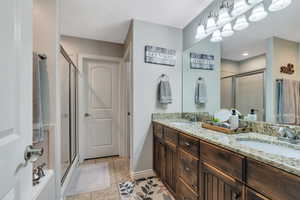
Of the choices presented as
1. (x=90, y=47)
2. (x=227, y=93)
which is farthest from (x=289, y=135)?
(x=90, y=47)

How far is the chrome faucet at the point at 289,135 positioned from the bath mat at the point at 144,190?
129 cm

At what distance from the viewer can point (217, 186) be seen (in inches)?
38.3

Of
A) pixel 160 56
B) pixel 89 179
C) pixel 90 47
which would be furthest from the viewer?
pixel 90 47

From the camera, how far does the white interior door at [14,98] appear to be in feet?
1.55

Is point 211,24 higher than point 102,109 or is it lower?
higher

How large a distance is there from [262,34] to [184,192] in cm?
172

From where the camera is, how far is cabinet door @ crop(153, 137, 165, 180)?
1.83m

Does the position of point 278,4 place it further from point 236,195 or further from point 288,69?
point 236,195

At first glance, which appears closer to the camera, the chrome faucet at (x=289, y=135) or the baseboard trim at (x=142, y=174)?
the chrome faucet at (x=289, y=135)

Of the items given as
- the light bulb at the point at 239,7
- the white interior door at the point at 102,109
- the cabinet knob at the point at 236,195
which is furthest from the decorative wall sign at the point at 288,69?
the white interior door at the point at 102,109

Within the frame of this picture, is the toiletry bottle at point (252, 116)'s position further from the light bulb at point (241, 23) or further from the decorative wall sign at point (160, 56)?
the decorative wall sign at point (160, 56)

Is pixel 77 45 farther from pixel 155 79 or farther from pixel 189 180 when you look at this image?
pixel 189 180

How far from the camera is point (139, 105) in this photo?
6.77 feet

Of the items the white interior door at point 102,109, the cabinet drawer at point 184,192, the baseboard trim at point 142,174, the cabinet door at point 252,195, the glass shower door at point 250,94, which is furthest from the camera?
the white interior door at point 102,109
